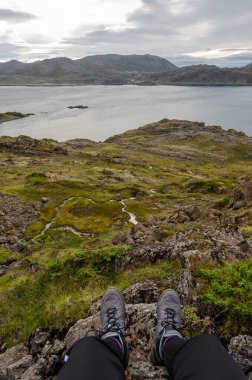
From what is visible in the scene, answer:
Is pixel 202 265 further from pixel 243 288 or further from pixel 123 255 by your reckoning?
pixel 123 255

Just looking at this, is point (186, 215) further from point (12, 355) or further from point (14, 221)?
point (12, 355)

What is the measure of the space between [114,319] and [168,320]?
1.63 meters

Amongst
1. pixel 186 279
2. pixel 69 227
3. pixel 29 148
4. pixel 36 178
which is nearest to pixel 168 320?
pixel 186 279

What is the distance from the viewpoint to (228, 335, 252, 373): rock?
8695mm

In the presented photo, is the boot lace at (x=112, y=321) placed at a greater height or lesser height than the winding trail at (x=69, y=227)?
greater

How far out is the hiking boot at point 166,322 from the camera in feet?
29.1

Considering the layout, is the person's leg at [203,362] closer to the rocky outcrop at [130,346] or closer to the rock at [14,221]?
the rocky outcrop at [130,346]

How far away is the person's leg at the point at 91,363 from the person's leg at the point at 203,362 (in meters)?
1.26

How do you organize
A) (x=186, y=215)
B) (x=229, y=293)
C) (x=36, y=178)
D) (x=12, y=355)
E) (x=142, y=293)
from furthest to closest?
(x=36, y=178), (x=186, y=215), (x=142, y=293), (x=12, y=355), (x=229, y=293)

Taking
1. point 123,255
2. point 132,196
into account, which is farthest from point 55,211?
point 123,255

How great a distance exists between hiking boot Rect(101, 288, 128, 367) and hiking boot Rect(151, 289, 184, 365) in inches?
34.2

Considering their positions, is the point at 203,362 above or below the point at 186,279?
above

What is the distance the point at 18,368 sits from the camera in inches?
420

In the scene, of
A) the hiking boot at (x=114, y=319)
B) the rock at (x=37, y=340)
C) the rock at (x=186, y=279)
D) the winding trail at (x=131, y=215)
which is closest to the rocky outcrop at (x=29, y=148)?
the winding trail at (x=131, y=215)
